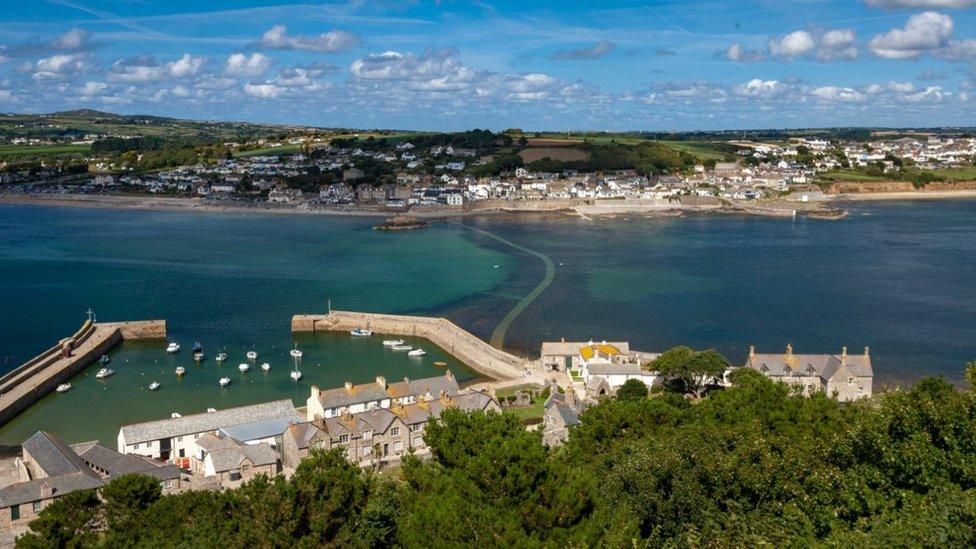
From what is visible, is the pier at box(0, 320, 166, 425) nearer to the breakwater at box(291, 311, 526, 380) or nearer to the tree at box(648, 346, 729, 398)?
the breakwater at box(291, 311, 526, 380)

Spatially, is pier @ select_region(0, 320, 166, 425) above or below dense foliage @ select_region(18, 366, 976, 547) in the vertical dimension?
below

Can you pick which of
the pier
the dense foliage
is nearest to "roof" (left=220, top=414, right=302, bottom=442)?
the dense foliage

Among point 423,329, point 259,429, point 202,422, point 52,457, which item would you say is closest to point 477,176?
point 423,329

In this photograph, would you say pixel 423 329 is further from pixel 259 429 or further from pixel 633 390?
pixel 259 429

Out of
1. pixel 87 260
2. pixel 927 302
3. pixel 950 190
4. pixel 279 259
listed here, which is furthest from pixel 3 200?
pixel 950 190

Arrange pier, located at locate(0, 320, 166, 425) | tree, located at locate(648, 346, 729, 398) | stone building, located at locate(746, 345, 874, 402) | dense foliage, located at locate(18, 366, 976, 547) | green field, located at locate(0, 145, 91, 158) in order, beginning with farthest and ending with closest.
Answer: green field, located at locate(0, 145, 91, 158), pier, located at locate(0, 320, 166, 425), stone building, located at locate(746, 345, 874, 402), tree, located at locate(648, 346, 729, 398), dense foliage, located at locate(18, 366, 976, 547)

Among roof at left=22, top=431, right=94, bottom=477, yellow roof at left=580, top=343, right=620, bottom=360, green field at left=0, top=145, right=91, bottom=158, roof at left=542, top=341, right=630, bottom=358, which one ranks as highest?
green field at left=0, top=145, right=91, bottom=158

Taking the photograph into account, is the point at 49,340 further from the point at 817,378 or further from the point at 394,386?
the point at 817,378
